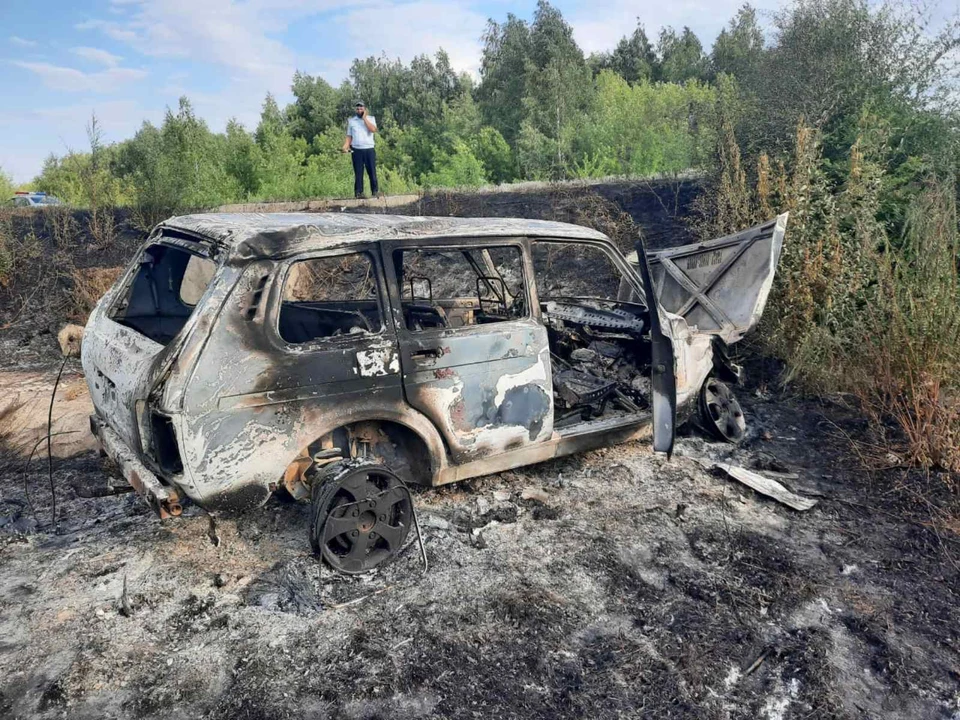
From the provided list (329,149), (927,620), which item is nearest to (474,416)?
(927,620)

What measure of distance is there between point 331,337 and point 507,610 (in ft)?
5.31

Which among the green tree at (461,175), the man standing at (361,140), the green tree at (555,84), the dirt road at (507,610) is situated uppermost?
the green tree at (555,84)

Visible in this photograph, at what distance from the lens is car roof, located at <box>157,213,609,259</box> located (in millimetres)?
3488

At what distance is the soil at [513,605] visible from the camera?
113 inches

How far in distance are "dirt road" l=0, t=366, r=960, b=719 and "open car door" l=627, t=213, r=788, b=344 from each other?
4.86ft

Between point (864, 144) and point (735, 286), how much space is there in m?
2.75

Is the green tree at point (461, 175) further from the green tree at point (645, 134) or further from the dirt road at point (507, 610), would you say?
the dirt road at point (507, 610)

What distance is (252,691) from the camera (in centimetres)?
283

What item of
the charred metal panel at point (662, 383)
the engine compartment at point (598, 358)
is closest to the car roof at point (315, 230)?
the charred metal panel at point (662, 383)

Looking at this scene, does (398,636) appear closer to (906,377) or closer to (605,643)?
(605,643)

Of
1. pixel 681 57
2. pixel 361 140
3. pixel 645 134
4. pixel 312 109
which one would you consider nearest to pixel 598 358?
pixel 361 140

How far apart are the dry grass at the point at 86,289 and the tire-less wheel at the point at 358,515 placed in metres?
6.55

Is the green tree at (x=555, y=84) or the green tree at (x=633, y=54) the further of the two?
the green tree at (x=633, y=54)

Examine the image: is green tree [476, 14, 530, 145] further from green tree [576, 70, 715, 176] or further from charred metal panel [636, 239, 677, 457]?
charred metal panel [636, 239, 677, 457]
